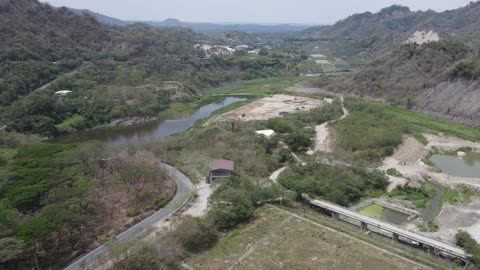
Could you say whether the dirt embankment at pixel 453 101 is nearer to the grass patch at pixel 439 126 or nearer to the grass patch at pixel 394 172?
the grass patch at pixel 439 126

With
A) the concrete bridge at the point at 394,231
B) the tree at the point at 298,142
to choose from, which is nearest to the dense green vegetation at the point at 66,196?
the concrete bridge at the point at 394,231

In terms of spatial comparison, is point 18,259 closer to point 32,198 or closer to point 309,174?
point 32,198

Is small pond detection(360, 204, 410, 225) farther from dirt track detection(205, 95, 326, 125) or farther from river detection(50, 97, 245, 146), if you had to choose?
river detection(50, 97, 245, 146)

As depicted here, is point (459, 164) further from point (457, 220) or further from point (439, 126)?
point (457, 220)

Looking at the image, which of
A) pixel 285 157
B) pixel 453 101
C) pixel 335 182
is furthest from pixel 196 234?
pixel 453 101

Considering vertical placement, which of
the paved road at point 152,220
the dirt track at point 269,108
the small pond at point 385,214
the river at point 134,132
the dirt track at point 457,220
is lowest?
the river at point 134,132

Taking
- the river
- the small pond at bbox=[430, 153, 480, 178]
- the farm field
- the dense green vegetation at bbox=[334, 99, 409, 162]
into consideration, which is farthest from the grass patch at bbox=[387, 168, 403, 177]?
the river

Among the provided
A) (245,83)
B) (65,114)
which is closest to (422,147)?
(65,114)
